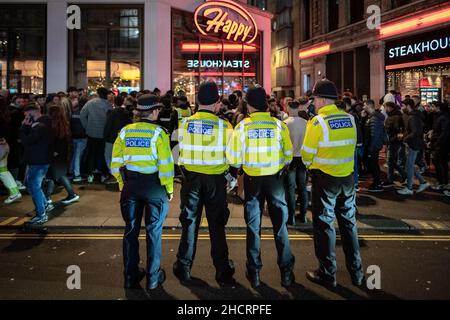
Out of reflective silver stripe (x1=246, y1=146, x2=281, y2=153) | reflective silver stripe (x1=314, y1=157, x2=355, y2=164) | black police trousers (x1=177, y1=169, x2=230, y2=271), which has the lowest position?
black police trousers (x1=177, y1=169, x2=230, y2=271)

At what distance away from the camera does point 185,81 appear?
17812mm

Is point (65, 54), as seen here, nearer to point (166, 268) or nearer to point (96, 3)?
point (96, 3)

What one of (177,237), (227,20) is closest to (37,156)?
(177,237)

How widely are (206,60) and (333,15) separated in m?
14.9

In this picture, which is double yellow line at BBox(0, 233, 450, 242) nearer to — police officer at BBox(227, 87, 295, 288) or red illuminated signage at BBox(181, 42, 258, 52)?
police officer at BBox(227, 87, 295, 288)

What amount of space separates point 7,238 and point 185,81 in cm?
1198

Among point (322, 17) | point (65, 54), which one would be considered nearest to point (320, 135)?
point (65, 54)

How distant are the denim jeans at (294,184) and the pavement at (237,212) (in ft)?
1.03

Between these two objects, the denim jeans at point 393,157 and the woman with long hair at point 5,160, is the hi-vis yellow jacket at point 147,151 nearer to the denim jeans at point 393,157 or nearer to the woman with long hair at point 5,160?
the woman with long hair at point 5,160

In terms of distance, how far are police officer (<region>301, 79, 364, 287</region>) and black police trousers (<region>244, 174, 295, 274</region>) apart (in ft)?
1.28

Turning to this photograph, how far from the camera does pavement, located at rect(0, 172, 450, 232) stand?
7.38 metres

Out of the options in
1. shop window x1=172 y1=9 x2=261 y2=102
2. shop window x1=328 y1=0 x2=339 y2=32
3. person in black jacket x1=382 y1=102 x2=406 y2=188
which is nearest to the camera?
person in black jacket x1=382 y1=102 x2=406 y2=188

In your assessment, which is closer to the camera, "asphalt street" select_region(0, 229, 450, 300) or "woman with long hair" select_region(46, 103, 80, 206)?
"asphalt street" select_region(0, 229, 450, 300)

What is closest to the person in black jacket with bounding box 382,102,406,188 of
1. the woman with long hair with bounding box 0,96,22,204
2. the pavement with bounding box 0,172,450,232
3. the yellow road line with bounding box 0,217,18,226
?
the pavement with bounding box 0,172,450,232
